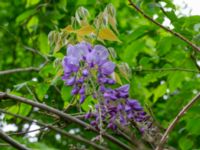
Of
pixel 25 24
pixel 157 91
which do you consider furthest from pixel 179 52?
pixel 25 24

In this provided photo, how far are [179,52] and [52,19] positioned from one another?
3.27 feet

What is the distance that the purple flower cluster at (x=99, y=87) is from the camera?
1083mm

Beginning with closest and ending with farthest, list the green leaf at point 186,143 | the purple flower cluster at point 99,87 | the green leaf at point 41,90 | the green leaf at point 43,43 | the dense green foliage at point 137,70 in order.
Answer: the purple flower cluster at point 99,87
the dense green foliage at point 137,70
the green leaf at point 41,90
the green leaf at point 186,143
the green leaf at point 43,43

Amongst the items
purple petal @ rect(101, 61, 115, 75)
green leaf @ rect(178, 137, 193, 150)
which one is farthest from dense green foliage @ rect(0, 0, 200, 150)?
purple petal @ rect(101, 61, 115, 75)

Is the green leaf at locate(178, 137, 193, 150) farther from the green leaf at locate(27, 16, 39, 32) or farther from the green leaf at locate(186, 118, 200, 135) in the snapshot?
the green leaf at locate(27, 16, 39, 32)

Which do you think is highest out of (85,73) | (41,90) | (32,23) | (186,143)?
(32,23)

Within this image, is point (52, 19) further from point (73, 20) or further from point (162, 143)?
point (162, 143)

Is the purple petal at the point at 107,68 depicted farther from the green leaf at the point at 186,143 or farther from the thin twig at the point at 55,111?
the green leaf at the point at 186,143

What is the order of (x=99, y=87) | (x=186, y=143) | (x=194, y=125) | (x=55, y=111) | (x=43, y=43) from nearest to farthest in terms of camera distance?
(x=99, y=87) < (x=55, y=111) < (x=194, y=125) < (x=186, y=143) < (x=43, y=43)

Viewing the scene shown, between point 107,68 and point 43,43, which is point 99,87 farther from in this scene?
point 43,43

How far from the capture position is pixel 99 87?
110 cm

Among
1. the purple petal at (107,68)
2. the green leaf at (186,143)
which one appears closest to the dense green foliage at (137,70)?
the green leaf at (186,143)

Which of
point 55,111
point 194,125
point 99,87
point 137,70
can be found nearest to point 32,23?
point 137,70

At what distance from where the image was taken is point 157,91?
2.23 meters
